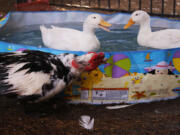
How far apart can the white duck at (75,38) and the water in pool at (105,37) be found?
0.15m

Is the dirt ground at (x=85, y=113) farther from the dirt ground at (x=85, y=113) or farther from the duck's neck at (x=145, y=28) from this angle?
the duck's neck at (x=145, y=28)

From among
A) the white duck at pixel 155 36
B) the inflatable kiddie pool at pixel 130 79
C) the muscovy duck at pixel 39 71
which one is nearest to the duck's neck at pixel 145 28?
the white duck at pixel 155 36

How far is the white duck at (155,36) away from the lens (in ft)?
6.93

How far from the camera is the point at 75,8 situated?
12.6 feet

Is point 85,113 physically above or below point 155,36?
below

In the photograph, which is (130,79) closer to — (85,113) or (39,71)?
(85,113)

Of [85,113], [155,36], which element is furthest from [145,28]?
[85,113]

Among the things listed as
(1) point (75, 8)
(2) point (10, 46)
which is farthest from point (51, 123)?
(1) point (75, 8)

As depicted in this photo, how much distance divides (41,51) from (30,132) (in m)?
0.53

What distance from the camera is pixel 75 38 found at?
2.13 metres

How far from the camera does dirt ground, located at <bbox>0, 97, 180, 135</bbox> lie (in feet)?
4.44

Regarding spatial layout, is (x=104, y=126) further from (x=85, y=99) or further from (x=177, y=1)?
(x=177, y=1)

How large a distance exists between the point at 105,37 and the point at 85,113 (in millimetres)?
1336

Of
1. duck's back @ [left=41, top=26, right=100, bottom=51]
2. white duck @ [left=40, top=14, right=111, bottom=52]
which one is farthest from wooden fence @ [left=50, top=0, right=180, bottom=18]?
duck's back @ [left=41, top=26, right=100, bottom=51]
